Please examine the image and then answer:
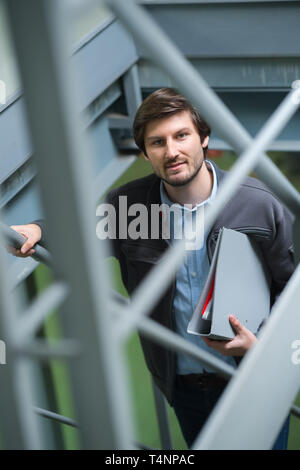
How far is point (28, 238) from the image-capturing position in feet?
4.11

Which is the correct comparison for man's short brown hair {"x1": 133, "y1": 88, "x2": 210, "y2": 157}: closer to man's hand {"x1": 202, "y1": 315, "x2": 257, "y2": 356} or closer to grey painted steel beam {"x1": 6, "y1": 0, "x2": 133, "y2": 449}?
man's hand {"x1": 202, "y1": 315, "x2": 257, "y2": 356}

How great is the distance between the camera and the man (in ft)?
4.23

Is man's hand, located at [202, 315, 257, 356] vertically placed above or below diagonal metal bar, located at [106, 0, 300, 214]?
below

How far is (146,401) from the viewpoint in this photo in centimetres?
333

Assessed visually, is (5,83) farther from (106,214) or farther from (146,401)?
(146,401)

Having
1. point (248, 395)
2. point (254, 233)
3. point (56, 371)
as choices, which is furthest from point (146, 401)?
point (248, 395)

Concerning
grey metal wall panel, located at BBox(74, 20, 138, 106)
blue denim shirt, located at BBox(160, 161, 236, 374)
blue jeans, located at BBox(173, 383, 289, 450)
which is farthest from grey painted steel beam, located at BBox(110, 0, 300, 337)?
grey metal wall panel, located at BBox(74, 20, 138, 106)

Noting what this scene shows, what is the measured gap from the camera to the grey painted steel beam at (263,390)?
80cm

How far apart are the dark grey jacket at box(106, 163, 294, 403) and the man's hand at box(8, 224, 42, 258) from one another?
0.21m

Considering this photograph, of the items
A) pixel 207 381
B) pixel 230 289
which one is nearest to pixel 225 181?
pixel 230 289

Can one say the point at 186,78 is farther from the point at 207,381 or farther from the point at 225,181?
the point at 207,381

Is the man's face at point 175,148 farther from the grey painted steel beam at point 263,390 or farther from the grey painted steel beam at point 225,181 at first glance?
the grey painted steel beam at point 263,390

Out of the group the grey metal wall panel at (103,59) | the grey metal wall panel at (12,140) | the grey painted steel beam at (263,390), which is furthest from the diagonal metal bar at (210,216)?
the grey metal wall panel at (103,59)

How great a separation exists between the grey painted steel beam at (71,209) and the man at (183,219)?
71 cm
